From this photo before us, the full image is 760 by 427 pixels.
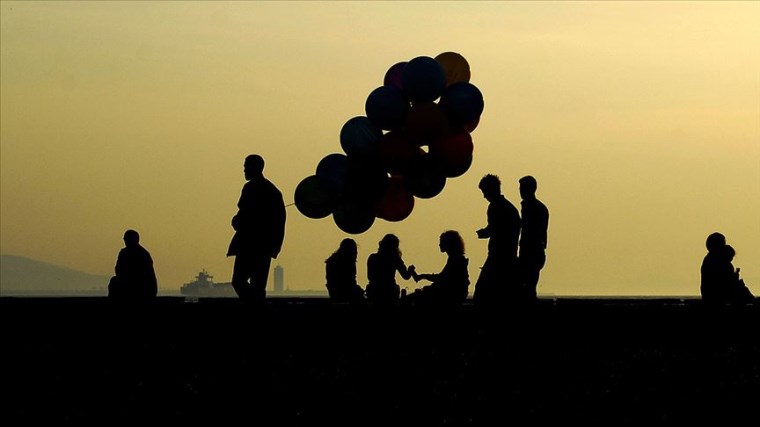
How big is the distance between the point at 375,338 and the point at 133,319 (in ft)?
6.93

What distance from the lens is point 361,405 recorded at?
10336mm

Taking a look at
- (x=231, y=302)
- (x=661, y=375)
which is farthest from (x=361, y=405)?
(x=231, y=302)

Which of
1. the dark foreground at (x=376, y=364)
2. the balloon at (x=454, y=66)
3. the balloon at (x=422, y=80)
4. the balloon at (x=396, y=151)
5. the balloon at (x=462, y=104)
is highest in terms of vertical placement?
the balloon at (x=454, y=66)

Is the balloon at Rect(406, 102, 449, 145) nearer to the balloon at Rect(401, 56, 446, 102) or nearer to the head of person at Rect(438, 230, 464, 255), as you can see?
the balloon at Rect(401, 56, 446, 102)

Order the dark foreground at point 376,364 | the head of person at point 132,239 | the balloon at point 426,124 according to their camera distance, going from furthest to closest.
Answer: the balloon at point 426,124
the head of person at point 132,239
the dark foreground at point 376,364

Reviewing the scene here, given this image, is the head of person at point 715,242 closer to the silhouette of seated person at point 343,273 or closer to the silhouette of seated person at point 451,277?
the silhouette of seated person at point 451,277

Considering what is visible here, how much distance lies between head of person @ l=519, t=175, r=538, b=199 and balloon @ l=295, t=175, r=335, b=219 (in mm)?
4584

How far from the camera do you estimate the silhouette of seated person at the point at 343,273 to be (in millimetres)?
18578

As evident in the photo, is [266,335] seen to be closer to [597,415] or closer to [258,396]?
[258,396]

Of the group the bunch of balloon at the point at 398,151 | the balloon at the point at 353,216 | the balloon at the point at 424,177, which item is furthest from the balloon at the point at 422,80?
the balloon at the point at 353,216

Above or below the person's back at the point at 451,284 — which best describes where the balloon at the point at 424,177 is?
above

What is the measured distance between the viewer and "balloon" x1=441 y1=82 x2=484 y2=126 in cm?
1986

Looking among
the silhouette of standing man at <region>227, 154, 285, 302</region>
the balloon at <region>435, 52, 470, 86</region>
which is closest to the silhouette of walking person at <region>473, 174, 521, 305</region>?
the silhouette of standing man at <region>227, 154, 285, 302</region>

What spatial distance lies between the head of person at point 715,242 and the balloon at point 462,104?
4.27 metres
